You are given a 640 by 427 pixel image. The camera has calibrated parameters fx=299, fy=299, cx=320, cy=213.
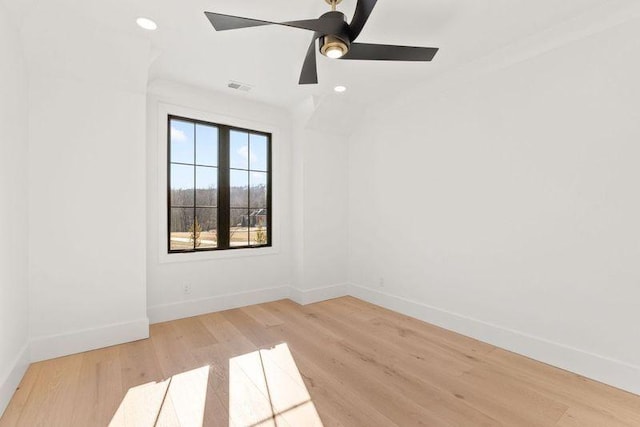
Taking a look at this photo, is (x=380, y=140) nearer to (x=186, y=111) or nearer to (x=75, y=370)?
(x=186, y=111)

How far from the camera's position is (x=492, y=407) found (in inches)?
73.7

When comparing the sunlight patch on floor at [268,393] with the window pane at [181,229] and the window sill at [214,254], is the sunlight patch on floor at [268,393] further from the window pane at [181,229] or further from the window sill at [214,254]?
the window pane at [181,229]

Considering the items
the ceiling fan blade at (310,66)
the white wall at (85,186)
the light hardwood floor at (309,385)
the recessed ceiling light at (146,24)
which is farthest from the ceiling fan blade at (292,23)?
the light hardwood floor at (309,385)

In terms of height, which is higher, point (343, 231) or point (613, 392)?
point (343, 231)

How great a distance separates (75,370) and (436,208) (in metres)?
3.50

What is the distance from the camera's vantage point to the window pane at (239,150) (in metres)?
3.82

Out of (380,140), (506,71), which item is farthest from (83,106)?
(506,71)

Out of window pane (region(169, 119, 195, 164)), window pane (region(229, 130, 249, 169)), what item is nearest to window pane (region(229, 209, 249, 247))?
window pane (region(229, 130, 249, 169))

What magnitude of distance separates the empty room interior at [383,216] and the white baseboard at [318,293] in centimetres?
29

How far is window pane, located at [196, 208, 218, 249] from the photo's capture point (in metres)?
3.58

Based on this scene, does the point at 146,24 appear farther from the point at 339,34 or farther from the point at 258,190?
the point at 258,190

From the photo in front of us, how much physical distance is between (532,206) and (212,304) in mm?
3443

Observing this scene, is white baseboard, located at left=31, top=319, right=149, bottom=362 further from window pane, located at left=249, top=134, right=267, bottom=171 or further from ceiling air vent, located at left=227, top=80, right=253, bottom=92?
ceiling air vent, located at left=227, top=80, right=253, bottom=92

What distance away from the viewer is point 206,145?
12.0ft
